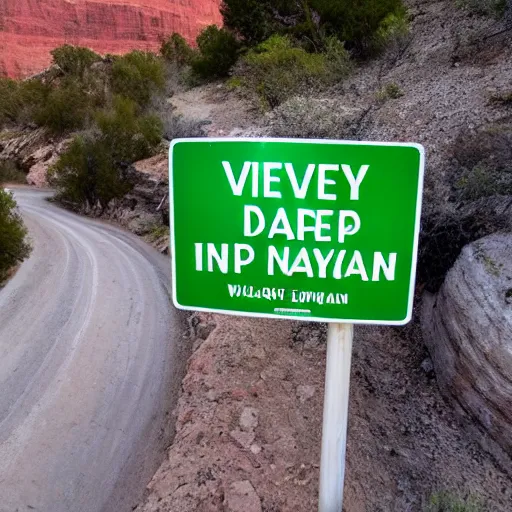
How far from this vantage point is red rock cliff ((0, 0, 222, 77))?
39.9 m

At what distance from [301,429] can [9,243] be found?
654 cm

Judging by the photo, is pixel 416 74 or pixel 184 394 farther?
pixel 416 74

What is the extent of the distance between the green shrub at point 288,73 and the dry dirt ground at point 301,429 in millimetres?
5069

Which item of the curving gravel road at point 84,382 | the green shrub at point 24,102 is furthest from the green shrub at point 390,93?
the green shrub at point 24,102

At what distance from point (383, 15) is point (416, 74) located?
353 centimetres

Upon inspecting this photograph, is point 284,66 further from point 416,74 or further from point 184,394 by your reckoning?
point 184,394

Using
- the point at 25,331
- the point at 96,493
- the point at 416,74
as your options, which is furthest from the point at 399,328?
the point at 416,74

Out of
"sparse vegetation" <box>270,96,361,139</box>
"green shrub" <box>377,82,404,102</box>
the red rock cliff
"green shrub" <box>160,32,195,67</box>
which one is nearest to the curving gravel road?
"sparse vegetation" <box>270,96,361,139</box>

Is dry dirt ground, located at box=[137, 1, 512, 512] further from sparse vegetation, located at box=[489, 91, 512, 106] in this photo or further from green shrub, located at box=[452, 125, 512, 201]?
sparse vegetation, located at box=[489, 91, 512, 106]

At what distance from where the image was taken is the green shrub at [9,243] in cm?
780

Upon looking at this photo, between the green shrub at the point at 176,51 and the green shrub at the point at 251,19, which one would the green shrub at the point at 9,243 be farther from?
the green shrub at the point at 176,51

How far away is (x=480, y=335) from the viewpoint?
3.26 m

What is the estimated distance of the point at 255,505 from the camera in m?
2.98

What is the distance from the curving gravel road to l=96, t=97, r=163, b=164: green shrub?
6.00m
